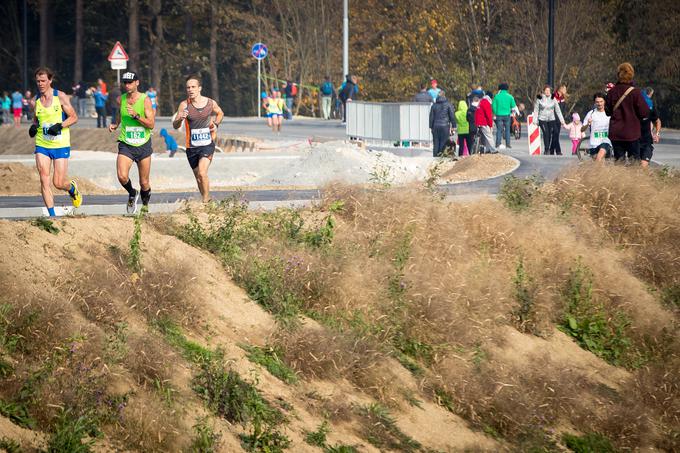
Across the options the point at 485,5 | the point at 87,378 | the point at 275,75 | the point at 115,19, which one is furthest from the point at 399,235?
the point at 115,19

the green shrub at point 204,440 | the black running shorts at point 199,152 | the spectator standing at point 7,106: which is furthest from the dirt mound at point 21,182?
the spectator standing at point 7,106

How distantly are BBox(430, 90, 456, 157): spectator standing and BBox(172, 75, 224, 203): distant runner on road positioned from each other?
13.8 m

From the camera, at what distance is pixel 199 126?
Answer: 14164mm

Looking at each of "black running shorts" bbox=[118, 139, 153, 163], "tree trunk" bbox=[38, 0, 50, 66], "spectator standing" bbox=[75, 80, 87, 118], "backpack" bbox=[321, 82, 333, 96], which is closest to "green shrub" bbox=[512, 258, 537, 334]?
"black running shorts" bbox=[118, 139, 153, 163]

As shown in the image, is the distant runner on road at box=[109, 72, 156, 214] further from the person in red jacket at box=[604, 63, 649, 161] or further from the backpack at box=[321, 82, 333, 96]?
the backpack at box=[321, 82, 333, 96]

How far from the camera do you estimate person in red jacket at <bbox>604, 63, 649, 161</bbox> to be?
53.4 ft

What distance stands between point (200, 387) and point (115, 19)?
6215 cm

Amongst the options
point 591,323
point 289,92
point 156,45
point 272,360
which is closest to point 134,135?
point 272,360

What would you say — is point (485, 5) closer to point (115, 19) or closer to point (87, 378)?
point (115, 19)

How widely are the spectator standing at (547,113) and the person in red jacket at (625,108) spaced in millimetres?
10802

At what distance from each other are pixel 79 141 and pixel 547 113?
20.1 meters

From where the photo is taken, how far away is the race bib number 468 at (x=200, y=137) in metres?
14.1

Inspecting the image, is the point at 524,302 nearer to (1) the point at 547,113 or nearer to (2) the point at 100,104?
(1) the point at 547,113

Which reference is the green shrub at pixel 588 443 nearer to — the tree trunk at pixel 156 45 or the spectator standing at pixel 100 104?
the spectator standing at pixel 100 104
